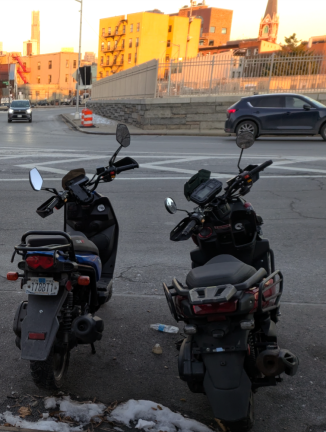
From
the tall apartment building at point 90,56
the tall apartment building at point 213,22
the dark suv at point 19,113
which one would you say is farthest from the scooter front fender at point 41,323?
the tall apartment building at point 90,56

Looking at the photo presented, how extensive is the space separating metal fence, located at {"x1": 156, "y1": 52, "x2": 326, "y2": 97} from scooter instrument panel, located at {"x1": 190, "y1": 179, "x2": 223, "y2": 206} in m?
21.6

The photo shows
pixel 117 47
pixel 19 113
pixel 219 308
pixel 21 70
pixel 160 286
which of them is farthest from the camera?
pixel 21 70

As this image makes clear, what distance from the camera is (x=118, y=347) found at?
373 cm

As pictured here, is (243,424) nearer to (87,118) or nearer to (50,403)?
(50,403)

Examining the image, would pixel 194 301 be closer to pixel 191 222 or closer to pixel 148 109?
pixel 191 222

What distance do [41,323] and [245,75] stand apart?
896 inches

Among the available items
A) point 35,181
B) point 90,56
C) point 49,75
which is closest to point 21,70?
point 49,75

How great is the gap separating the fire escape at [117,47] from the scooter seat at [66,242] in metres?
98.2

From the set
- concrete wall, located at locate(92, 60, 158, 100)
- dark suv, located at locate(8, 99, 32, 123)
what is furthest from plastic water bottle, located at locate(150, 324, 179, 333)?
dark suv, located at locate(8, 99, 32, 123)

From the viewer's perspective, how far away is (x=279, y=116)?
1894 centimetres

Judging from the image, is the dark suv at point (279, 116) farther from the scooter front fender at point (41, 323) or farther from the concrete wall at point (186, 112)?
the scooter front fender at point (41, 323)

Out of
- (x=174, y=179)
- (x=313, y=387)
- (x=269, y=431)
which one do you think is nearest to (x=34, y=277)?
(x=269, y=431)

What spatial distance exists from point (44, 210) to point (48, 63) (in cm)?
12780

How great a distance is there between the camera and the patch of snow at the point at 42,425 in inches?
108
